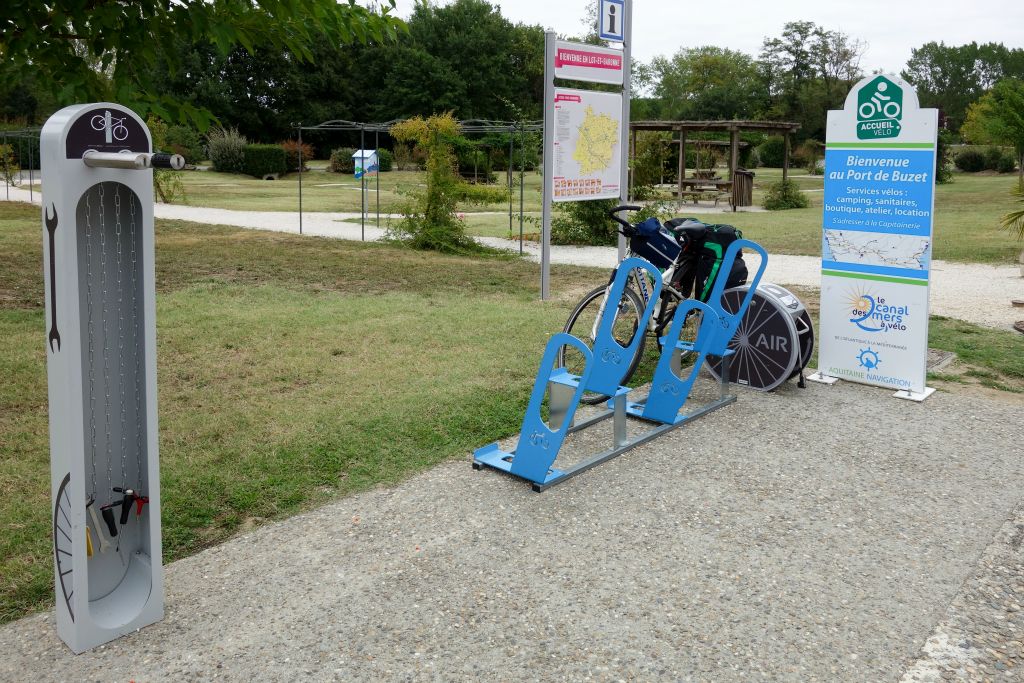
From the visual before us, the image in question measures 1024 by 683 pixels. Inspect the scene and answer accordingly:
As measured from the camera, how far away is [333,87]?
176ft

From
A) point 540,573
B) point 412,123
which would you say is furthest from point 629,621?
point 412,123

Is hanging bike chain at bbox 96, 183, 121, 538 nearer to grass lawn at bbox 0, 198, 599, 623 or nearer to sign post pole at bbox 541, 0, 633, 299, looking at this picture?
grass lawn at bbox 0, 198, 599, 623

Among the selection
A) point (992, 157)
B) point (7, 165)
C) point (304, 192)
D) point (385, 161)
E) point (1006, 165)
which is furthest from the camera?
point (385, 161)

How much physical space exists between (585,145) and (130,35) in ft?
16.5

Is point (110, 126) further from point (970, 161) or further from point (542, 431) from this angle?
point (970, 161)

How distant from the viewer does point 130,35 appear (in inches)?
194

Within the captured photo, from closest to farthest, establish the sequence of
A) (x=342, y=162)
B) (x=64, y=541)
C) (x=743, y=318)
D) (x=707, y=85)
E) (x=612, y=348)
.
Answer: (x=64, y=541)
(x=612, y=348)
(x=743, y=318)
(x=342, y=162)
(x=707, y=85)

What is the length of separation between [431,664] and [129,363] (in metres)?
1.30

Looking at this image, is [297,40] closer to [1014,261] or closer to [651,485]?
[651,485]

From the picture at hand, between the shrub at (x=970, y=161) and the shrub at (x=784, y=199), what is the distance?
66.2ft

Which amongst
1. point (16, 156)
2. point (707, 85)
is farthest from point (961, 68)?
point (16, 156)

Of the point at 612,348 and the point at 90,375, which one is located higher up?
the point at 90,375

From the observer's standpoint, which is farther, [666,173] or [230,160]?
[230,160]

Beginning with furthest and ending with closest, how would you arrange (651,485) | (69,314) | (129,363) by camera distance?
1. (651,485)
2. (129,363)
3. (69,314)
